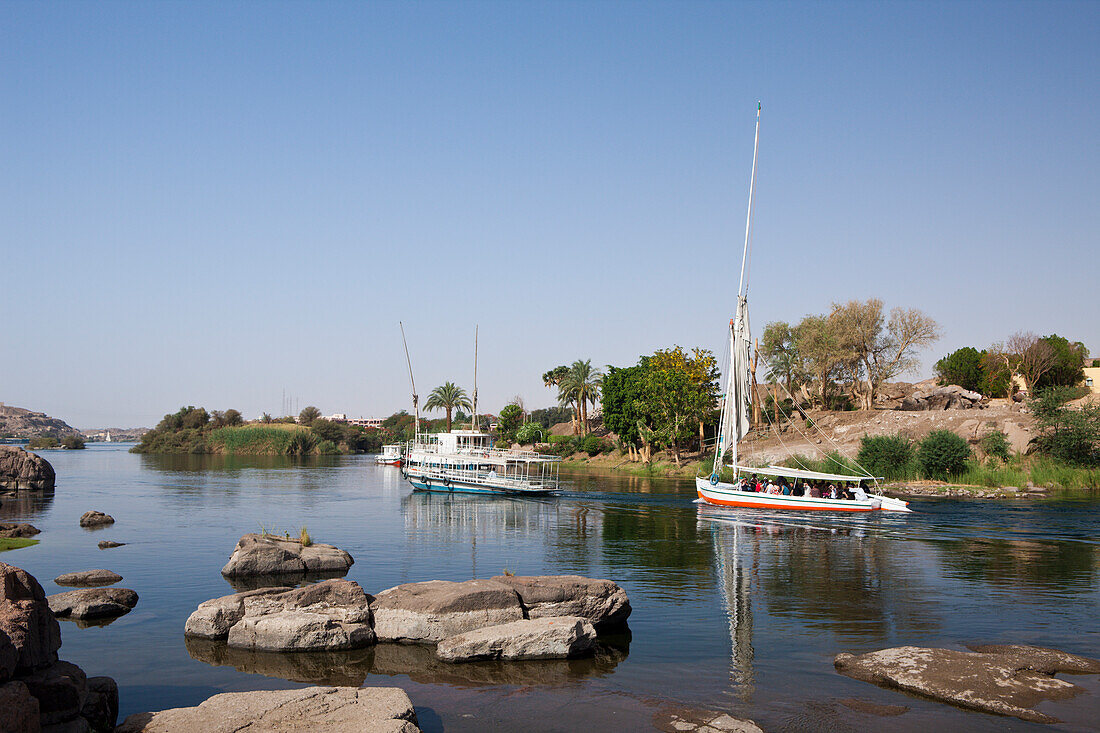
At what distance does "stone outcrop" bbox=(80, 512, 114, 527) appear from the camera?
137 ft

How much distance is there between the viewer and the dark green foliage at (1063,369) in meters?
91.8

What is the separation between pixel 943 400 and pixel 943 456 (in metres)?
32.9

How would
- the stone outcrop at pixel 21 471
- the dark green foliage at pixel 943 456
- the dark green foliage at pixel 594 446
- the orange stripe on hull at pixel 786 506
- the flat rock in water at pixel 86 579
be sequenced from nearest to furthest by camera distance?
1. the flat rock in water at pixel 86 579
2. the orange stripe on hull at pixel 786 506
3. the stone outcrop at pixel 21 471
4. the dark green foliage at pixel 943 456
5. the dark green foliage at pixel 594 446

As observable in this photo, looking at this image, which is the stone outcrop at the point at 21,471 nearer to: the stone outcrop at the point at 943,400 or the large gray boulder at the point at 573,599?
the large gray boulder at the point at 573,599

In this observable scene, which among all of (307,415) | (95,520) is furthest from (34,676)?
(307,415)

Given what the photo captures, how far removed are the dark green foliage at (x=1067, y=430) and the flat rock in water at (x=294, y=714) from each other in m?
64.8

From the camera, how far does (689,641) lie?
19.0 metres

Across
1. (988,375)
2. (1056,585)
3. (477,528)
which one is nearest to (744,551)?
(1056,585)

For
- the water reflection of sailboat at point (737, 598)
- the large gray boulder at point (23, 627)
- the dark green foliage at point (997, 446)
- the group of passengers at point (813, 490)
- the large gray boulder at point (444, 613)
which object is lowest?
the water reflection of sailboat at point (737, 598)

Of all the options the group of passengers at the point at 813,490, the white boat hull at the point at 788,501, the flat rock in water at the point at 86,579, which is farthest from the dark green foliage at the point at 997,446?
the flat rock in water at the point at 86,579

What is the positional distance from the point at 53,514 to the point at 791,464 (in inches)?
2223

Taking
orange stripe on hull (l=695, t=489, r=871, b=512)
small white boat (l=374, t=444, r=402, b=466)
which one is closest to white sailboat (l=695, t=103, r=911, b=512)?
orange stripe on hull (l=695, t=489, r=871, b=512)

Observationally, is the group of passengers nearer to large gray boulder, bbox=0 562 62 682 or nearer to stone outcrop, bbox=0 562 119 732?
stone outcrop, bbox=0 562 119 732

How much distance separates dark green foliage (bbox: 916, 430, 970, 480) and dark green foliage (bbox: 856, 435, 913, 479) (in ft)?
3.97
